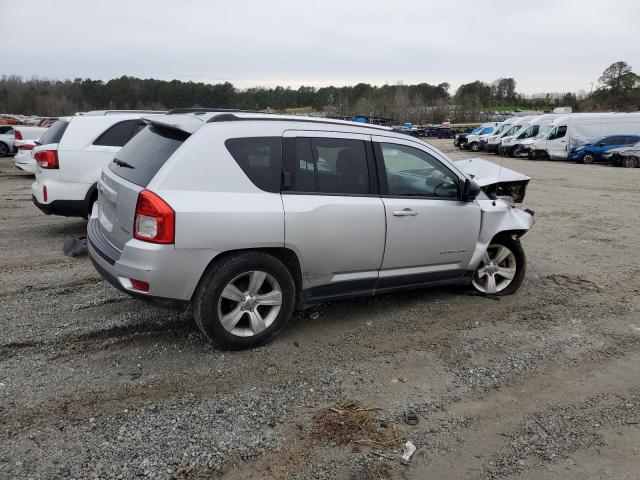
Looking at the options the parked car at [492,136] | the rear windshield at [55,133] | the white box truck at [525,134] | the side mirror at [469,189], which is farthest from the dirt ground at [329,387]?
the parked car at [492,136]

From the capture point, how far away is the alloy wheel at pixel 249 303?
13.5 ft

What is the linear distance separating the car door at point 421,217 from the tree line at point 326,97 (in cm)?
6351

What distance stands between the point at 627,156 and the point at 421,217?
26.8m

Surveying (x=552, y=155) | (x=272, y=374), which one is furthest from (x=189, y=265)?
(x=552, y=155)

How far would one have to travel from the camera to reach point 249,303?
4176mm

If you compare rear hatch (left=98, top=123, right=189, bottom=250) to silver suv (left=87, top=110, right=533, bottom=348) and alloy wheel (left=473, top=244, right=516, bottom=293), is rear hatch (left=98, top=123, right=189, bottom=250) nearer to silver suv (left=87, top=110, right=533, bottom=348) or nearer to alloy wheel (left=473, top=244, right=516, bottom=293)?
silver suv (left=87, top=110, right=533, bottom=348)

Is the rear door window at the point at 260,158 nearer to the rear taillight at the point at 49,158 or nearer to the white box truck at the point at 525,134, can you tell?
the rear taillight at the point at 49,158

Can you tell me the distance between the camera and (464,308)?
5.46 m

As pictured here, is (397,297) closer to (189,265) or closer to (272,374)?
(272,374)

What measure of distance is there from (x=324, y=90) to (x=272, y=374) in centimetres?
10158

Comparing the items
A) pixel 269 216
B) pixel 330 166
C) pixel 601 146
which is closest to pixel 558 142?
pixel 601 146

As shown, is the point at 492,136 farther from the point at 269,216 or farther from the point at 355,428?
the point at 355,428

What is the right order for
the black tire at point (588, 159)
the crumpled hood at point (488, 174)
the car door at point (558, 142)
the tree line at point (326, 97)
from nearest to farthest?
the crumpled hood at point (488, 174) < the black tire at point (588, 159) < the car door at point (558, 142) < the tree line at point (326, 97)

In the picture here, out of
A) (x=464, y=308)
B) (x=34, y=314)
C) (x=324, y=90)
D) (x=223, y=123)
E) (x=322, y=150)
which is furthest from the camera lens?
(x=324, y=90)
